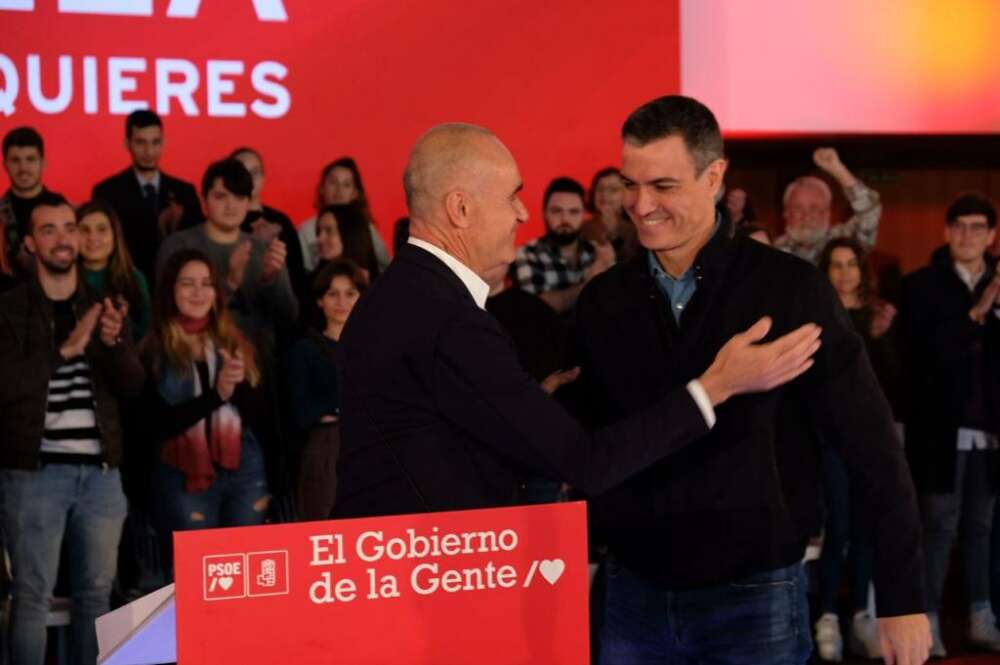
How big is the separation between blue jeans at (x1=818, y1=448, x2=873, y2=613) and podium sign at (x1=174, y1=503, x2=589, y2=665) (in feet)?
13.8

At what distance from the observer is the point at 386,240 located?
7.57m

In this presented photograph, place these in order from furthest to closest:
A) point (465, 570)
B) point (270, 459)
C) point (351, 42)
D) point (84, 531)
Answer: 1. point (351, 42)
2. point (270, 459)
3. point (84, 531)
4. point (465, 570)

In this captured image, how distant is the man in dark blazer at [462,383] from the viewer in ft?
7.66

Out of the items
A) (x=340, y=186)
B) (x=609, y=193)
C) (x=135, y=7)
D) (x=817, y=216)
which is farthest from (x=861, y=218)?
(x=135, y=7)

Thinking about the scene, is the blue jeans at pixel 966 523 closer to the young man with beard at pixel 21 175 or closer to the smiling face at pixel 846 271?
the smiling face at pixel 846 271

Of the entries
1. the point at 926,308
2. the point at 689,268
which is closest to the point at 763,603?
the point at 689,268

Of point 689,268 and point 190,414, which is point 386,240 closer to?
point 190,414

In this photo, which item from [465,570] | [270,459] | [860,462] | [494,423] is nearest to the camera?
[465,570]

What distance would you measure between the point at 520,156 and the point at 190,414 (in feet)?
9.87

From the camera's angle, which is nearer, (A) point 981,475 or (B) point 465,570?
(B) point 465,570

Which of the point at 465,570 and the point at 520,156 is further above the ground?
the point at 520,156

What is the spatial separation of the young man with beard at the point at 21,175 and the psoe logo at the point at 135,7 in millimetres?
957

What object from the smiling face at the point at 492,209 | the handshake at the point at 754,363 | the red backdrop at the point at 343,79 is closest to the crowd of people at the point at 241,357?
the red backdrop at the point at 343,79

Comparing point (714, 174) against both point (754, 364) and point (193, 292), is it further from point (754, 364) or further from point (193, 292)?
point (193, 292)
